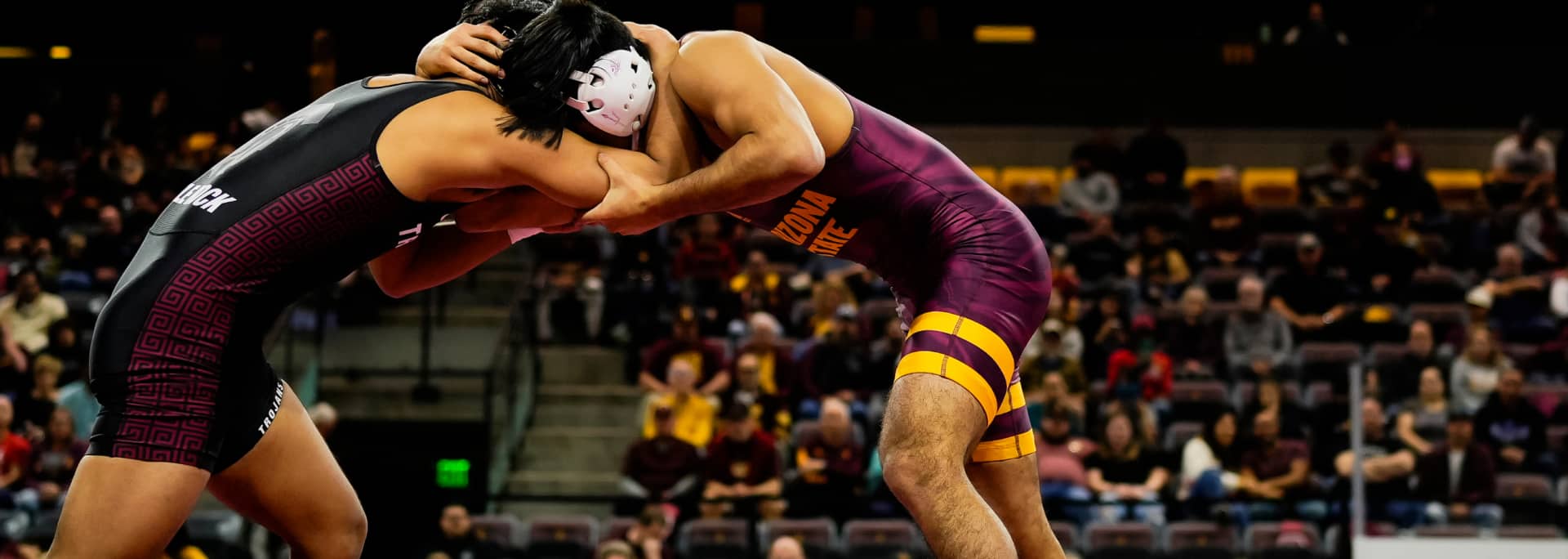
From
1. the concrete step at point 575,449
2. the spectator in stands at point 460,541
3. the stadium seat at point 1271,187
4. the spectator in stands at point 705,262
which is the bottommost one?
the spectator in stands at point 460,541

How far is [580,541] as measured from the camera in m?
8.62

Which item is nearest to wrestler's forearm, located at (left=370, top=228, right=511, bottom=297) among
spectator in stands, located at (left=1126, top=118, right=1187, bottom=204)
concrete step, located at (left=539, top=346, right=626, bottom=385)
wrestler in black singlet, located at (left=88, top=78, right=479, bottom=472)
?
wrestler in black singlet, located at (left=88, top=78, right=479, bottom=472)

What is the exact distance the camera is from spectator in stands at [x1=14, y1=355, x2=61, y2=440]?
9.80 metres

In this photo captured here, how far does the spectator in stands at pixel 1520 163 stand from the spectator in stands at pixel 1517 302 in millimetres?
1860

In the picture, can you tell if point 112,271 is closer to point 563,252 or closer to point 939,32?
point 563,252

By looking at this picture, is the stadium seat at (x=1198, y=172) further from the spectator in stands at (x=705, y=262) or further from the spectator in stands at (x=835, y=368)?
the spectator in stands at (x=835, y=368)

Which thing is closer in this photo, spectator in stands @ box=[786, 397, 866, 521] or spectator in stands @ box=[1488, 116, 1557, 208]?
spectator in stands @ box=[786, 397, 866, 521]

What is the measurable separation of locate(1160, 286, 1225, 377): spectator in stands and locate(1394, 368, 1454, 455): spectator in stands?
151 centimetres

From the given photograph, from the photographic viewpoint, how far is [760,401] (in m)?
9.87

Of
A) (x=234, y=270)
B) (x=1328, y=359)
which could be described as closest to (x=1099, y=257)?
(x=1328, y=359)

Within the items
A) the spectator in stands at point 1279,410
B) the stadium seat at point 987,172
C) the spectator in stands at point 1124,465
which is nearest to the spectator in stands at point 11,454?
the spectator in stands at point 1124,465

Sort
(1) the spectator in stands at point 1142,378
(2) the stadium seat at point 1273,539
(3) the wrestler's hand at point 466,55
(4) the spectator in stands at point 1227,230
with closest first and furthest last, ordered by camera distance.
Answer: (3) the wrestler's hand at point 466,55, (2) the stadium seat at point 1273,539, (1) the spectator in stands at point 1142,378, (4) the spectator in stands at point 1227,230

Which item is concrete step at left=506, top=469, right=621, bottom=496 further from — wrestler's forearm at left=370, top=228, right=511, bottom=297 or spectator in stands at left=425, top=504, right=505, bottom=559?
wrestler's forearm at left=370, top=228, right=511, bottom=297

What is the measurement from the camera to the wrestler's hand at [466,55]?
3740mm
